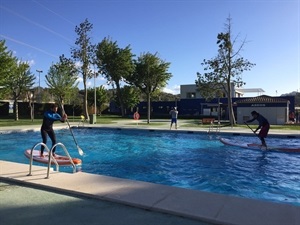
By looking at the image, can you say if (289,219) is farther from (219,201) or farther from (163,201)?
(163,201)

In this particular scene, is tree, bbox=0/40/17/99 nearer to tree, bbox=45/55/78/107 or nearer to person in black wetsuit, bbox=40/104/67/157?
tree, bbox=45/55/78/107

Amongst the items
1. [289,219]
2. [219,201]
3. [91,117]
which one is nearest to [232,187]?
[219,201]

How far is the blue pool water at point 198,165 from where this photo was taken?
28.5ft

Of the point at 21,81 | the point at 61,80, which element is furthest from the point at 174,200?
the point at 61,80

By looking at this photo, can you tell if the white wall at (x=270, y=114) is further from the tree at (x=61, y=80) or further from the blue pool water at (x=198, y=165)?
the tree at (x=61, y=80)

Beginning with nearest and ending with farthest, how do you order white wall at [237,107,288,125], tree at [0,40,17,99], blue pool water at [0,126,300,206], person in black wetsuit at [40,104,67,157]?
blue pool water at [0,126,300,206] → person in black wetsuit at [40,104,67,157] → tree at [0,40,17,99] → white wall at [237,107,288,125]

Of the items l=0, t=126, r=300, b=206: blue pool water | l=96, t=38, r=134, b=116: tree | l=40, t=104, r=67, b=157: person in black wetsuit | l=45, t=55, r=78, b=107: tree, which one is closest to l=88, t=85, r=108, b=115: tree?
l=96, t=38, r=134, b=116: tree

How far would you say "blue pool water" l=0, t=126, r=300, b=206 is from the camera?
342 inches

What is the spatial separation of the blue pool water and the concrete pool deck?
8.72 feet

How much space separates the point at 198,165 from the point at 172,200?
6407mm

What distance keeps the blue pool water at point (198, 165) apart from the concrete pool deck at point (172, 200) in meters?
2.66

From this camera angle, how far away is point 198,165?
1160cm

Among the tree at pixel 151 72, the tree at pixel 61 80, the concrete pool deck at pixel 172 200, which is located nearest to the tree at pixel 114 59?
the tree at pixel 151 72

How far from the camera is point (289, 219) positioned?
4.55 metres
